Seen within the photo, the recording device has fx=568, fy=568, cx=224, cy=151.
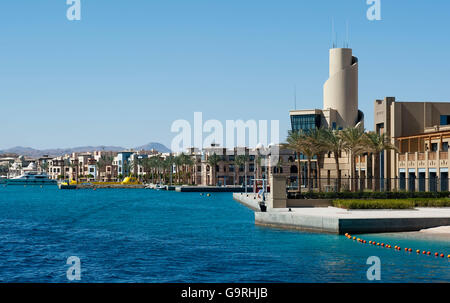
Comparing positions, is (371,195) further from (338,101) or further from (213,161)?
(213,161)

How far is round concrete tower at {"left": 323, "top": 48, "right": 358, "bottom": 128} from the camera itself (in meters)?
152

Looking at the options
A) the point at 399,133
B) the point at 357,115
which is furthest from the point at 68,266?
the point at 357,115

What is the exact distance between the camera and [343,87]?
5994 inches

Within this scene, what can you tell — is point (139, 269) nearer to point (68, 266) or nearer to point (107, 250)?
point (68, 266)

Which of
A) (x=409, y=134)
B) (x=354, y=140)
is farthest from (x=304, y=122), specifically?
(x=354, y=140)

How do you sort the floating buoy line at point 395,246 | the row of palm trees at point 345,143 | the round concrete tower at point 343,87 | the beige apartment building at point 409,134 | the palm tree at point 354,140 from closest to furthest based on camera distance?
the floating buoy line at point 395,246 → the palm tree at point 354,140 → the row of palm trees at point 345,143 → the beige apartment building at point 409,134 → the round concrete tower at point 343,87

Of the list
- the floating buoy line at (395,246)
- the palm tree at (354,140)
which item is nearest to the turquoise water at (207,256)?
the floating buoy line at (395,246)

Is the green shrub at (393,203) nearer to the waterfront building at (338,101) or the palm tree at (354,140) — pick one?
the palm tree at (354,140)

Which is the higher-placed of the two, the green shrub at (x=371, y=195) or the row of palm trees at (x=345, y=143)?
the row of palm trees at (x=345, y=143)

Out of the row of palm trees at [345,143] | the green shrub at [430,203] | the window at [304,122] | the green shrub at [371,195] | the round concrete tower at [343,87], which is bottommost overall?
the green shrub at [430,203]

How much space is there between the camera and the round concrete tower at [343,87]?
15210 centimetres

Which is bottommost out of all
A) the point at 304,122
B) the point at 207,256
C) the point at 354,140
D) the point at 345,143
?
the point at 207,256
